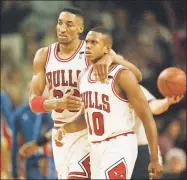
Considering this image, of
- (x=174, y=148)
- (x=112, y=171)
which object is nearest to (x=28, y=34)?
→ (x=174, y=148)

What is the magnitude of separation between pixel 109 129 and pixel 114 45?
6371mm

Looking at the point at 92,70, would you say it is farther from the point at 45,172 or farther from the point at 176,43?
the point at 176,43

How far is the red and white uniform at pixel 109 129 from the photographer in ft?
23.4

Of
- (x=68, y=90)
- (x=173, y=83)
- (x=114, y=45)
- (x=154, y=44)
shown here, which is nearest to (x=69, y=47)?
(x=68, y=90)

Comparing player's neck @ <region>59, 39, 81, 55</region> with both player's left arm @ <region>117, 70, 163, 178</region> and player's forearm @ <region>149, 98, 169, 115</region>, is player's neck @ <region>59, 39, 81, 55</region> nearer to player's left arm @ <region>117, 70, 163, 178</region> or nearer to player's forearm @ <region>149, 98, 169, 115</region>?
player's left arm @ <region>117, 70, 163, 178</region>

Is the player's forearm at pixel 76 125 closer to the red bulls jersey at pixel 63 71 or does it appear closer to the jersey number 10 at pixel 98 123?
the red bulls jersey at pixel 63 71

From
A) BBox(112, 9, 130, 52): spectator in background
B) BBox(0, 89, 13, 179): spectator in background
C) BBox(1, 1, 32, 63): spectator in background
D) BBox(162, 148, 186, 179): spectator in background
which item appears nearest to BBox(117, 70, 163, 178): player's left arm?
BBox(162, 148, 186, 179): spectator in background

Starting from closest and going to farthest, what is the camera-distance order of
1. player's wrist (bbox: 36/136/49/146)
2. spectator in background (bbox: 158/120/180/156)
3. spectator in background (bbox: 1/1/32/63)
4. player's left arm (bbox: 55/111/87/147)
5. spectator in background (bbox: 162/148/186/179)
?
player's left arm (bbox: 55/111/87/147) < player's wrist (bbox: 36/136/49/146) < spectator in background (bbox: 162/148/186/179) < spectator in background (bbox: 158/120/180/156) < spectator in background (bbox: 1/1/32/63)

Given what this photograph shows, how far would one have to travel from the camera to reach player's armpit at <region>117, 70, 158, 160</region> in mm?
7016

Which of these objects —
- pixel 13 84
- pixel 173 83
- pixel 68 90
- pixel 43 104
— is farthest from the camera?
pixel 13 84

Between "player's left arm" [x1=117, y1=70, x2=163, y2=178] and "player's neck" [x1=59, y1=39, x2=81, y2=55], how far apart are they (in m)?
0.89

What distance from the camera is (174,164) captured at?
11.7 meters

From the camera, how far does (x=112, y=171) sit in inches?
280

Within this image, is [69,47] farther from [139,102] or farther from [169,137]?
[169,137]
